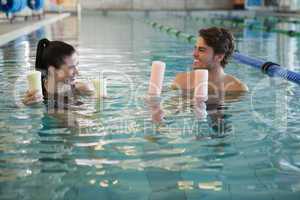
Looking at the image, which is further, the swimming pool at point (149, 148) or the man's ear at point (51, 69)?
the man's ear at point (51, 69)

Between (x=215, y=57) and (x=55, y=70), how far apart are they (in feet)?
4.00

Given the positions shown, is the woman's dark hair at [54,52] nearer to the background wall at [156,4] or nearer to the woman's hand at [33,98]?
the woman's hand at [33,98]

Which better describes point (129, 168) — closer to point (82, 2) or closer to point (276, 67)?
point (276, 67)

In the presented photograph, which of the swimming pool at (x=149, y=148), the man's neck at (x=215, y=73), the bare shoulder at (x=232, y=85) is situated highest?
the man's neck at (x=215, y=73)

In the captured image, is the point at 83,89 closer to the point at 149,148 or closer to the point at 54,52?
the point at 54,52

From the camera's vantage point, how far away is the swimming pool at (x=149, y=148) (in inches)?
83.8

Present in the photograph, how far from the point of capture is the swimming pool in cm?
213

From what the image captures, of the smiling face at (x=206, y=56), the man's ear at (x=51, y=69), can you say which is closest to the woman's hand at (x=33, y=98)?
the man's ear at (x=51, y=69)

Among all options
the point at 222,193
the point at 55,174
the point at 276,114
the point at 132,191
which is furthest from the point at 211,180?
the point at 276,114

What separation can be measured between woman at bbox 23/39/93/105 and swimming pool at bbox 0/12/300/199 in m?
0.13

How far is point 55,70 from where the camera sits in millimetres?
3588

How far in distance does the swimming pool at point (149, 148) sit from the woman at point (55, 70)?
131 mm

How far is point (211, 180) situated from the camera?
7.29 ft

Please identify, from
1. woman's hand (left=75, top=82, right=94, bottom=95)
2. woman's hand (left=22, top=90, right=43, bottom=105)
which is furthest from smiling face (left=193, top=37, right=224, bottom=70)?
woman's hand (left=22, top=90, right=43, bottom=105)
